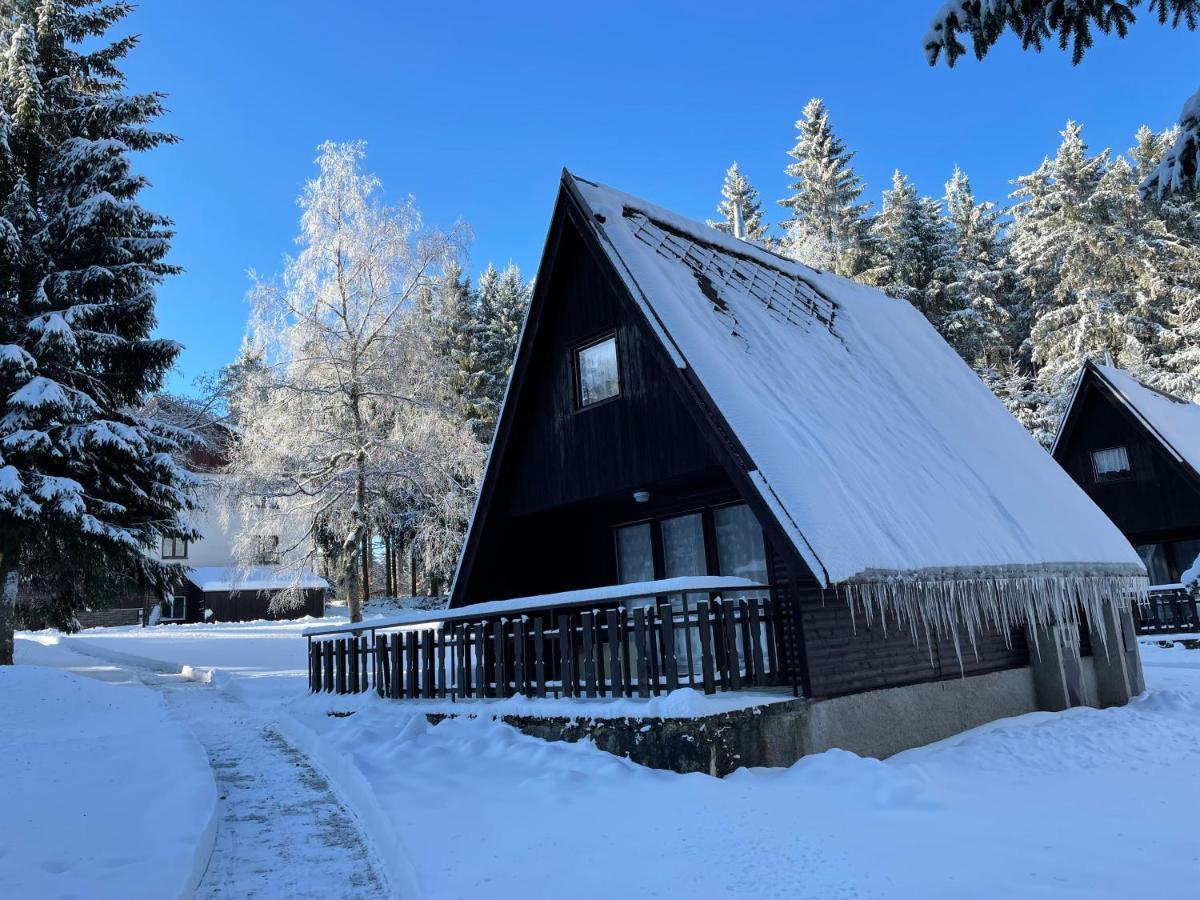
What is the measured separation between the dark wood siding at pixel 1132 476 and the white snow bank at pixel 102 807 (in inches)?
990

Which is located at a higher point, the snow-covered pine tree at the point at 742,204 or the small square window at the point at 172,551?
the snow-covered pine tree at the point at 742,204

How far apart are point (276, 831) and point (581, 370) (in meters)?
7.57

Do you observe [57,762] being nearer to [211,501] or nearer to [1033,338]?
[211,501]

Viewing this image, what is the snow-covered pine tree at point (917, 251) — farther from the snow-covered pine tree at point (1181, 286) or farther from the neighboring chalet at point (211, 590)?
the neighboring chalet at point (211, 590)

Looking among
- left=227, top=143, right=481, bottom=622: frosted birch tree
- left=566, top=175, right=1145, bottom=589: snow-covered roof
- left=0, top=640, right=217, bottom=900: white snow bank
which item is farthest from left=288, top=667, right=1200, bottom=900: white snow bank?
left=227, top=143, right=481, bottom=622: frosted birch tree

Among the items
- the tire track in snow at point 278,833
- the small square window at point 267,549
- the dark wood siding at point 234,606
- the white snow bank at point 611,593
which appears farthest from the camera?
the dark wood siding at point 234,606

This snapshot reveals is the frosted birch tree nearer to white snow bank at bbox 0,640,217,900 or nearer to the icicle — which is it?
white snow bank at bbox 0,640,217,900

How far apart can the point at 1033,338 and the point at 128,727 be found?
134 ft

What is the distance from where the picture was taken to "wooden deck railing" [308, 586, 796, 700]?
795 centimetres

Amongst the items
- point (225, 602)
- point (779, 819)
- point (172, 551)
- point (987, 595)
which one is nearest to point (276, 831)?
point (779, 819)

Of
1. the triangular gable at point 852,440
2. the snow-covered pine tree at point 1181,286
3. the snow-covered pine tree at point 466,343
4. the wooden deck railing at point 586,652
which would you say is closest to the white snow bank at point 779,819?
the wooden deck railing at point 586,652

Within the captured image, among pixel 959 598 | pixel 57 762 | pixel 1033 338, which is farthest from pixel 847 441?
pixel 1033 338

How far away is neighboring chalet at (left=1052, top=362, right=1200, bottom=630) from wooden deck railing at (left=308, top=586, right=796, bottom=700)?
18.4 m

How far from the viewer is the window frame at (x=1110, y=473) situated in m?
24.4
